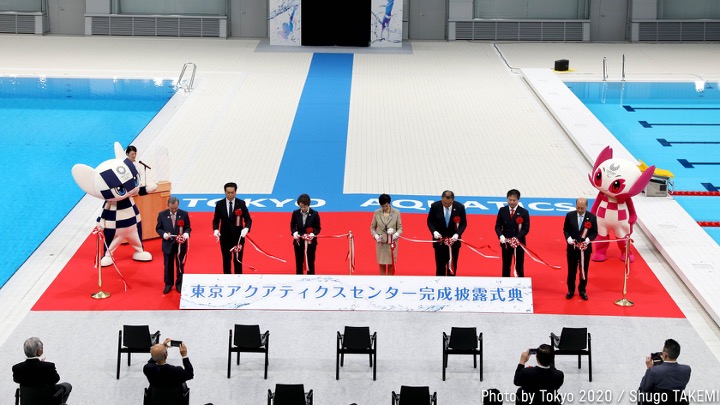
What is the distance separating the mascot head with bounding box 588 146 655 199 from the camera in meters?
15.0

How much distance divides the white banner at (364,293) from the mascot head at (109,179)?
6.78 feet

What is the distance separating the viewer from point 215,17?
3428 centimetres

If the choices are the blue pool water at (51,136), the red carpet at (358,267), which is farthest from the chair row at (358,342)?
the blue pool water at (51,136)

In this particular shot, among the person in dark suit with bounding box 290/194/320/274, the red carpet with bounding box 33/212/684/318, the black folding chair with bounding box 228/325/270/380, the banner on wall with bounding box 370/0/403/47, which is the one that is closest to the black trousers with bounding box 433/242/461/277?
the red carpet with bounding box 33/212/684/318

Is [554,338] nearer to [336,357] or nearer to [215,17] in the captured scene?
[336,357]

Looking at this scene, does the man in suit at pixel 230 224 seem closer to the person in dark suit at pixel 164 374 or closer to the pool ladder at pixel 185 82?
the person in dark suit at pixel 164 374

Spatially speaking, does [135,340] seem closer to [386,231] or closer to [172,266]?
[172,266]

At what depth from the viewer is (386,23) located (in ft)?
108

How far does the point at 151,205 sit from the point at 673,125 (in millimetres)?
13449

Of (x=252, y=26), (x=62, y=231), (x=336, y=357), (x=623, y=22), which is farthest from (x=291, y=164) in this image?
(x=623, y=22)

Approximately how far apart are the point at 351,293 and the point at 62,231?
18.7 ft

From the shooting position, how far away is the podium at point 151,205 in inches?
635

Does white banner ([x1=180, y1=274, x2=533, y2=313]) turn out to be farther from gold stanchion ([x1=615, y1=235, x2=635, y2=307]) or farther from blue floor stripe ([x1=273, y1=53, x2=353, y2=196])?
blue floor stripe ([x1=273, y1=53, x2=353, y2=196])

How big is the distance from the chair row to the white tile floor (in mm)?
291
